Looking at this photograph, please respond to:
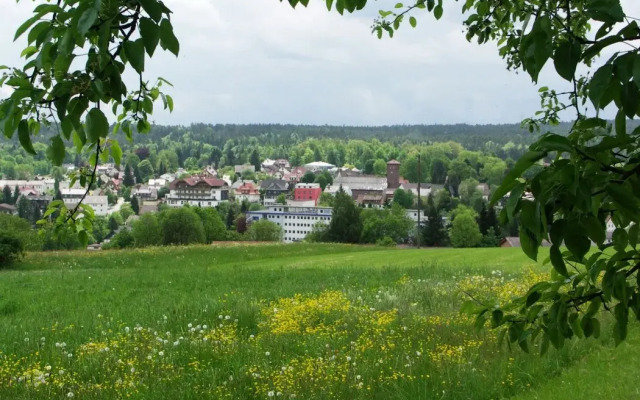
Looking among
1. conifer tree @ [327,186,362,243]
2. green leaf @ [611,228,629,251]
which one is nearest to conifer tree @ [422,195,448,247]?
conifer tree @ [327,186,362,243]

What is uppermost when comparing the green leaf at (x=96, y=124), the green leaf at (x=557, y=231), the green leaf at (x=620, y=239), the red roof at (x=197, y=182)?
the green leaf at (x=96, y=124)

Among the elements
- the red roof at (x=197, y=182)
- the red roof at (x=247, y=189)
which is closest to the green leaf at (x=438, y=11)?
the red roof at (x=197, y=182)

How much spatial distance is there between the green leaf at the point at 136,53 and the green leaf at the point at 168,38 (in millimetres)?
54

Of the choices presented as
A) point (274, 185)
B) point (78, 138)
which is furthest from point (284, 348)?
point (274, 185)

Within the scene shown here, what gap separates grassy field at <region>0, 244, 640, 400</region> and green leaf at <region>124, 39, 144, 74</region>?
8.33ft

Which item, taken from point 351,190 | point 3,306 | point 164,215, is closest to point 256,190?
point 351,190

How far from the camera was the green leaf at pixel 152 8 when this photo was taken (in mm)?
1571

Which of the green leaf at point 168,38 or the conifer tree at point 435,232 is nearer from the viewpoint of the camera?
the green leaf at point 168,38

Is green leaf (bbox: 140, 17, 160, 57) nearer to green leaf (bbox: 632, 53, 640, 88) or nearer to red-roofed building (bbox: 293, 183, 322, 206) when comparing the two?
green leaf (bbox: 632, 53, 640, 88)

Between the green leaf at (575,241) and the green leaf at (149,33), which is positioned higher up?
the green leaf at (149,33)

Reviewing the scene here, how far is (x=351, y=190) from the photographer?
5979 inches

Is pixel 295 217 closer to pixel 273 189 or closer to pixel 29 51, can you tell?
pixel 273 189

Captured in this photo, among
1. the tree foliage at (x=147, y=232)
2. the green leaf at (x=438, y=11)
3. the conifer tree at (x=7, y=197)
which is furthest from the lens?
the conifer tree at (x=7, y=197)

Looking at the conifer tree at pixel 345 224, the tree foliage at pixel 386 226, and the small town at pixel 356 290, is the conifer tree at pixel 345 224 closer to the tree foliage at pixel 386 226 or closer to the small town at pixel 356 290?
the tree foliage at pixel 386 226
